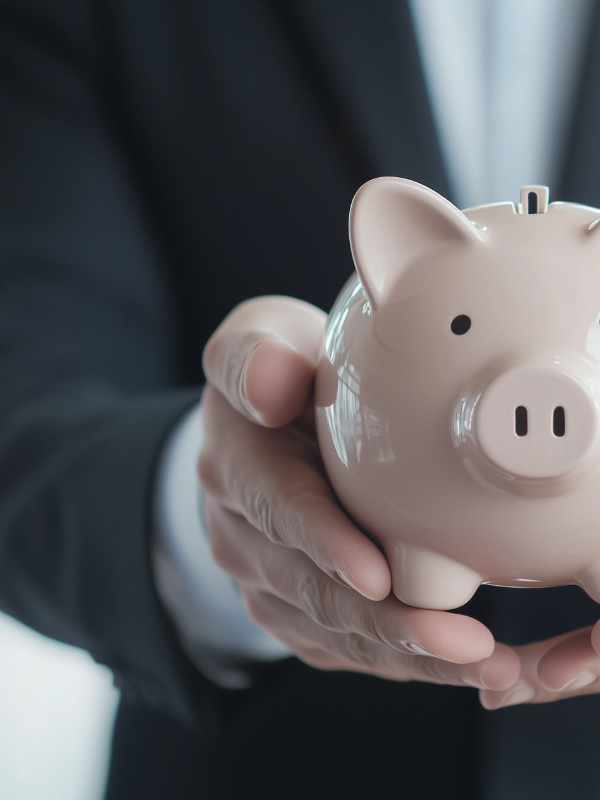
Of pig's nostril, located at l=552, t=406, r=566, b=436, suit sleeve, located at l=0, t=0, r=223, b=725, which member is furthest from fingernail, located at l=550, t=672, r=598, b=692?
suit sleeve, located at l=0, t=0, r=223, b=725

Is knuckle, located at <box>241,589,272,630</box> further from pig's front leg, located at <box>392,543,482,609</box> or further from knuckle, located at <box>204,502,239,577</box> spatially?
pig's front leg, located at <box>392,543,482,609</box>

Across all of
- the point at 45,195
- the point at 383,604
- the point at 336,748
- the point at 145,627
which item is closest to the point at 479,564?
the point at 383,604

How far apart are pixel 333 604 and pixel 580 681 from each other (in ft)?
0.63

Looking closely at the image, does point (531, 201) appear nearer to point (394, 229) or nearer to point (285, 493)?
point (394, 229)

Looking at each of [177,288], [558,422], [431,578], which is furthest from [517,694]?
[177,288]

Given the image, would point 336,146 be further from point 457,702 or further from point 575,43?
point 457,702

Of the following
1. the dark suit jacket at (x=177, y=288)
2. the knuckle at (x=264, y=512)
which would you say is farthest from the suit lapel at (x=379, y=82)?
the knuckle at (x=264, y=512)

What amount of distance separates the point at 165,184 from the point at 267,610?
2.63 feet

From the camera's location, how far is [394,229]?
48 cm

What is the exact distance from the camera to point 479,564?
1.61 ft

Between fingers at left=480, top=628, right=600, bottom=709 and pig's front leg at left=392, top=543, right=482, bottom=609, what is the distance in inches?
3.7

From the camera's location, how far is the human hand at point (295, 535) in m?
0.50

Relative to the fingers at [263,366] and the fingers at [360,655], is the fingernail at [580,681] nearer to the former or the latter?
the fingers at [360,655]

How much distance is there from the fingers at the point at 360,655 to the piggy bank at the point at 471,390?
0.21 feet
